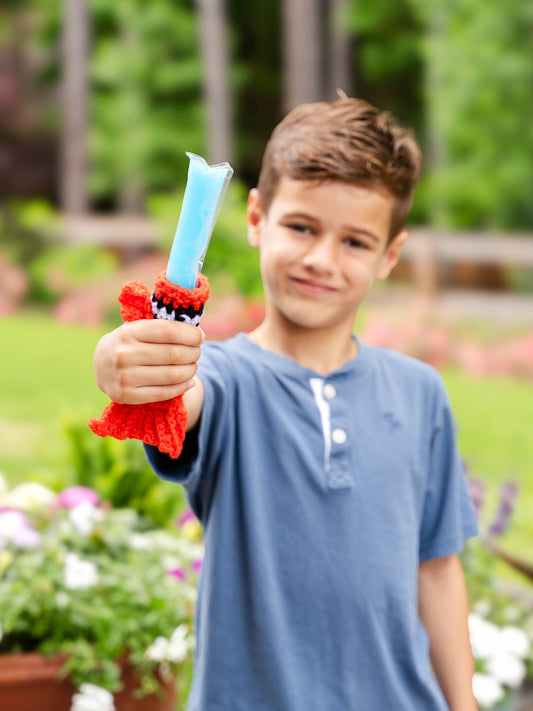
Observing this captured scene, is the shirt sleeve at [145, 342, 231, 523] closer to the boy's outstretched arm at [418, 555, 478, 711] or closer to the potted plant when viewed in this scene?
the boy's outstretched arm at [418, 555, 478, 711]

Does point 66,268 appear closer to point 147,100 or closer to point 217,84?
point 217,84

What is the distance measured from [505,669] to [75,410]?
255cm

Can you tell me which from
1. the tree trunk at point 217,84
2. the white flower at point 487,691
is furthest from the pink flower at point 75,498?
the tree trunk at point 217,84

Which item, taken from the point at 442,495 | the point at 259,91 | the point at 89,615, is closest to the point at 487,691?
the point at 442,495

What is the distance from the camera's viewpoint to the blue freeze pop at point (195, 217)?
849 millimetres

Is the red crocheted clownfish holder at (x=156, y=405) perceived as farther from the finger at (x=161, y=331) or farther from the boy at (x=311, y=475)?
the boy at (x=311, y=475)

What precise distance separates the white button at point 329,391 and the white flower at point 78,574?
91cm

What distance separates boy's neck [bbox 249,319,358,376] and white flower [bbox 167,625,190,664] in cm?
89

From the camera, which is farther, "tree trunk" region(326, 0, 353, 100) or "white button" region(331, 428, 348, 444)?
"tree trunk" region(326, 0, 353, 100)

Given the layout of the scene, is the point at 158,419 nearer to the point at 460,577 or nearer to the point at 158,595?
the point at 460,577

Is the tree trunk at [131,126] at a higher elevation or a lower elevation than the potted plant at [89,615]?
higher

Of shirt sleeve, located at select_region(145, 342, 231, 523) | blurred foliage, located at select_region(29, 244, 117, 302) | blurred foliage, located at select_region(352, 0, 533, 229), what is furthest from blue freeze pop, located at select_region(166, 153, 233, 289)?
blurred foliage, located at select_region(352, 0, 533, 229)

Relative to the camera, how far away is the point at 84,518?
222 centimetres

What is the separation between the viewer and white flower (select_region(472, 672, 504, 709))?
84.6 inches
